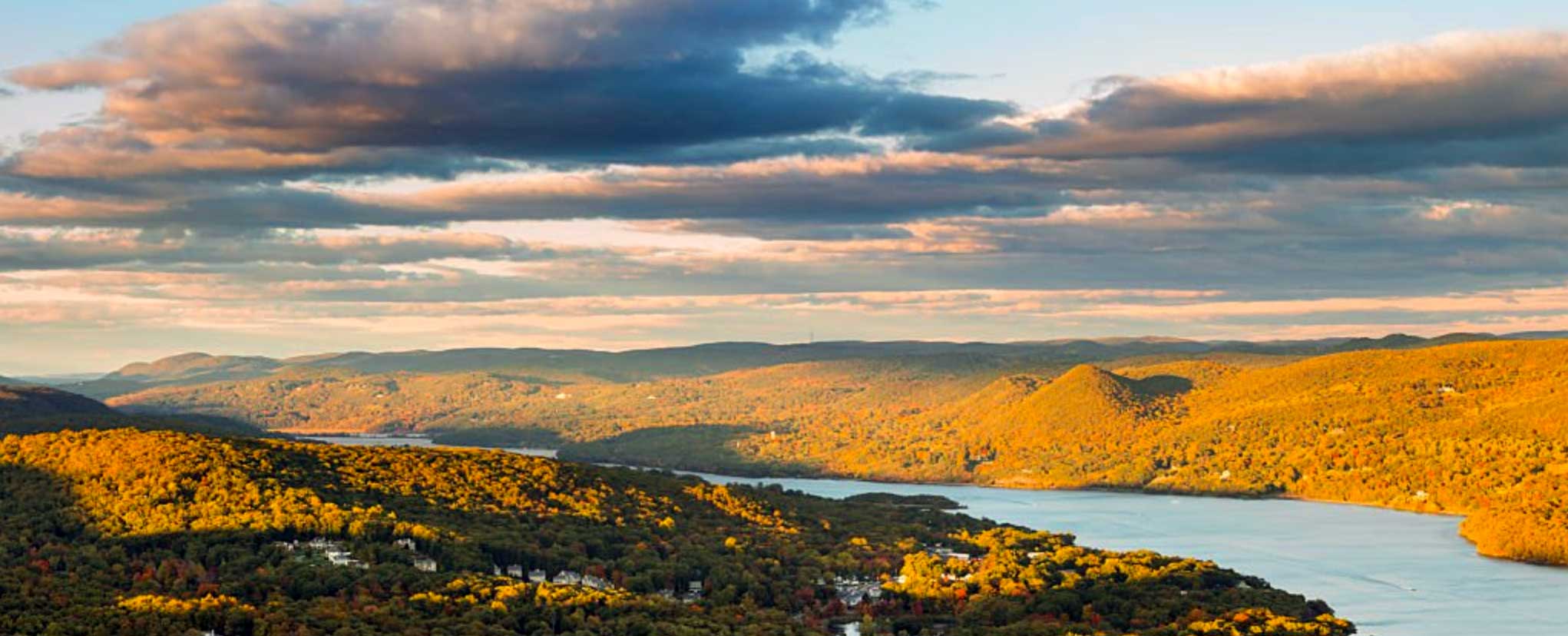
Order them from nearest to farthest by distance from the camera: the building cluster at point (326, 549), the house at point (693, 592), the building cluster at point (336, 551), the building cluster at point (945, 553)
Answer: the building cluster at point (326, 549)
the building cluster at point (336, 551)
the house at point (693, 592)
the building cluster at point (945, 553)

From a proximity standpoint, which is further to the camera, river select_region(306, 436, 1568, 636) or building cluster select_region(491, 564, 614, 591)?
river select_region(306, 436, 1568, 636)

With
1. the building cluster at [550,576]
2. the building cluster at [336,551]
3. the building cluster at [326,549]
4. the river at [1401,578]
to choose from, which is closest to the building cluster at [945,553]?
Answer: the river at [1401,578]

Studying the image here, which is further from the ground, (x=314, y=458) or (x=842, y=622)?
(x=314, y=458)

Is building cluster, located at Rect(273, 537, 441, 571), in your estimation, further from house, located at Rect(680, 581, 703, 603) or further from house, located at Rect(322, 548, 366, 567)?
house, located at Rect(680, 581, 703, 603)

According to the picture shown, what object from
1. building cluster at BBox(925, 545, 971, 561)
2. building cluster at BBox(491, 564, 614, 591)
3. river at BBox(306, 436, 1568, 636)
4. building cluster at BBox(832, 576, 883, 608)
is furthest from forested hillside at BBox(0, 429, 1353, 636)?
river at BBox(306, 436, 1568, 636)

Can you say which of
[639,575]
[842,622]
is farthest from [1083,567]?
[639,575]

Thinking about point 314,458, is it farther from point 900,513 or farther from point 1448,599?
point 1448,599

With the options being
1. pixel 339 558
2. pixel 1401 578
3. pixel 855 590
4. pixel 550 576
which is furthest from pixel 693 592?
pixel 1401 578

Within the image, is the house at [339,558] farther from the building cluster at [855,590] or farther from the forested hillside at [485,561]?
the building cluster at [855,590]
